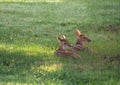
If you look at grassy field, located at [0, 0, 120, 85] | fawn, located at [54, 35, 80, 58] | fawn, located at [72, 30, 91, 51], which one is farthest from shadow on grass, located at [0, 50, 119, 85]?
fawn, located at [72, 30, 91, 51]

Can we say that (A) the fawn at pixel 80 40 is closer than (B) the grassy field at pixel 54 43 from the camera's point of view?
No

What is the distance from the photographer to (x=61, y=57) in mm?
10805

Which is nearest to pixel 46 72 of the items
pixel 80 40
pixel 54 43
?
pixel 80 40

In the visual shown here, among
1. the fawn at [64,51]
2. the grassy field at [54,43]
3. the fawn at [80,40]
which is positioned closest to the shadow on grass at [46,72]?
the grassy field at [54,43]

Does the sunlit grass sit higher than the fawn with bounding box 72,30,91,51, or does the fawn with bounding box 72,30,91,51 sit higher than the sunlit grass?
the fawn with bounding box 72,30,91,51

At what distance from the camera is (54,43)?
12.5m

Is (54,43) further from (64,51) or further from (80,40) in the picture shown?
(64,51)

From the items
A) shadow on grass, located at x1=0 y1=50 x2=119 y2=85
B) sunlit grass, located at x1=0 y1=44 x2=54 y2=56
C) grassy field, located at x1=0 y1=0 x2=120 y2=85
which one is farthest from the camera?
sunlit grass, located at x1=0 y1=44 x2=54 y2=56

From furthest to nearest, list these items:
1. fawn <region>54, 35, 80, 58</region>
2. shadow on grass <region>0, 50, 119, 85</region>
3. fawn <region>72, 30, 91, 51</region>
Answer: fawn <region>72, 30, 91, 51</region>
fawn <region>54, 35, 80, 58</region>
shadow on grass <region>0, 50, 119, 85</region>

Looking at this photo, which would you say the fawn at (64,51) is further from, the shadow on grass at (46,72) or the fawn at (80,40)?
the fawn at (80,40)

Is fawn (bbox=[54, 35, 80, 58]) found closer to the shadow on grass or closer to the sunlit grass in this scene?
the shadow on grass

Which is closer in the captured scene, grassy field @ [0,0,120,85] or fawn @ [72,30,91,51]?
grassy field @ [0,0,120,85]

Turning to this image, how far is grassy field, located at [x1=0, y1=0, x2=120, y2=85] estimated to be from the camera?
9.27m

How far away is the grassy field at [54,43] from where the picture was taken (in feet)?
30.4
